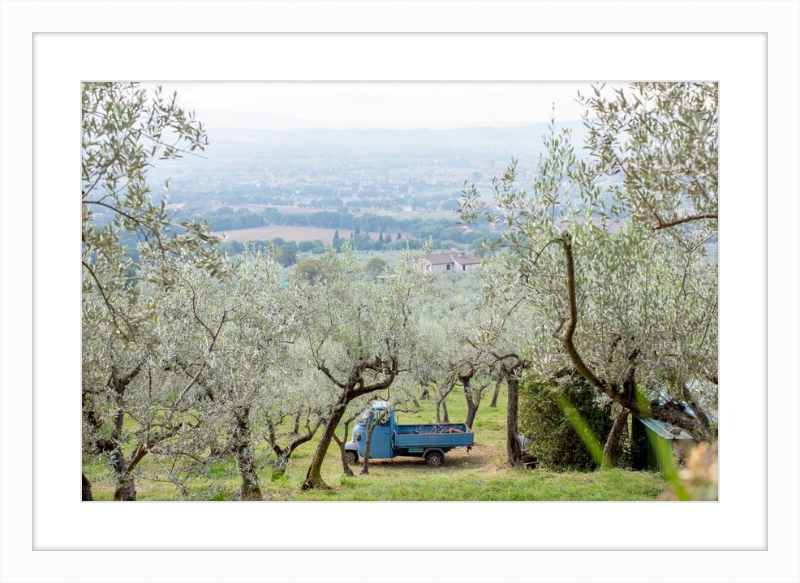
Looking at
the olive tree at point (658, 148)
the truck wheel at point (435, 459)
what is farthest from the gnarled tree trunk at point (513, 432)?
the olive tree at point (658, 148)

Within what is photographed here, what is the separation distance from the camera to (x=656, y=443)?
324 inches

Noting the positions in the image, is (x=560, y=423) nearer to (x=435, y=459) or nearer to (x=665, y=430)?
(x=435, y=459)

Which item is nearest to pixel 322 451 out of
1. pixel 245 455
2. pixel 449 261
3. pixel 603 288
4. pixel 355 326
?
pixel 355 326

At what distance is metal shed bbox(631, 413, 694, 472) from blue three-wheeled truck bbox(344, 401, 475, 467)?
2.78 m

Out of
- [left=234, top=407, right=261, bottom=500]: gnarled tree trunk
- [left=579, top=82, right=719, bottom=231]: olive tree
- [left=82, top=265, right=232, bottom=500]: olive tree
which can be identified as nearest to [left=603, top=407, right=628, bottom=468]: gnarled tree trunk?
[left=579, top=82, right=719, bottom=231]: olive tree

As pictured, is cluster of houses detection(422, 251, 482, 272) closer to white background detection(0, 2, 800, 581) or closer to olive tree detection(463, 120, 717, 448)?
olive tree detection(463, 120, 717, 448)

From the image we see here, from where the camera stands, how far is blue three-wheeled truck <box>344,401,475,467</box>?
1110cm

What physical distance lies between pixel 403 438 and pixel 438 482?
277 cm
